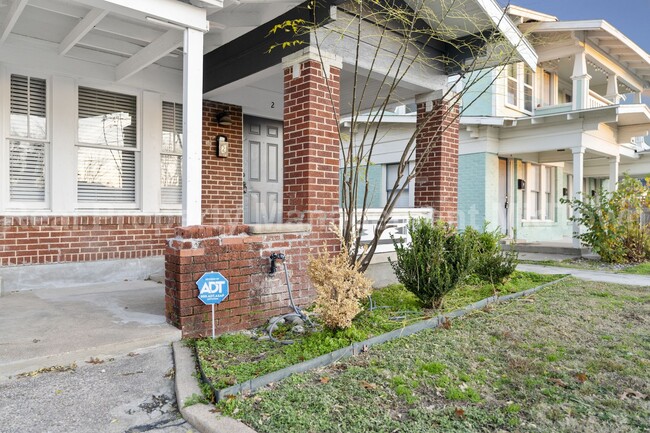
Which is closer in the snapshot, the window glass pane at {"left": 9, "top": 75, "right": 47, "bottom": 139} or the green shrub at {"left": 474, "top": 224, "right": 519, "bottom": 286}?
the window glass pane at {"left": 9, "top": 75, "right": 47, "bottom": 139}

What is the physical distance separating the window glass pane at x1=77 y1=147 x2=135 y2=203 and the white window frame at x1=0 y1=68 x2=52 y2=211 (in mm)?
345

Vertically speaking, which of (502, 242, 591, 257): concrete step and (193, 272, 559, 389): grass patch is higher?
(502, 242, 591, 257): concrete step

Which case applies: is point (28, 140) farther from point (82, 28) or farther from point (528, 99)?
point (528, 99)

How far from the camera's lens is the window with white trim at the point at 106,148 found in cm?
564

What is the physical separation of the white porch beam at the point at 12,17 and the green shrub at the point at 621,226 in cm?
935

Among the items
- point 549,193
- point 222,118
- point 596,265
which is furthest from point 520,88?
point 222,118

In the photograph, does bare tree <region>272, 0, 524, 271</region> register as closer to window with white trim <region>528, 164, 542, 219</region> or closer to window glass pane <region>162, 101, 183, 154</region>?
window glass pane <region>162, 101, 183, 154</region>

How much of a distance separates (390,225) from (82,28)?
4.13m

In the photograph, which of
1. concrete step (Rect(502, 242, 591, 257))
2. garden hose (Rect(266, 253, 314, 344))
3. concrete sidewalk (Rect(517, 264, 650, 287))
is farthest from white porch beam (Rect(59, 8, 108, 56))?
concrete step (Rect(502, 242, 591, 257))

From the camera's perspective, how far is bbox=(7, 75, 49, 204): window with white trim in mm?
5133

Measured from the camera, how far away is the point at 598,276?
7.39 metres

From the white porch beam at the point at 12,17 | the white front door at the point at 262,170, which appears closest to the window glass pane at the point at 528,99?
the white front door at the point at 262,170

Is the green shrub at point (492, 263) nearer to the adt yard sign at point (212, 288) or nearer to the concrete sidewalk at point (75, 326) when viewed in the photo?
the adt yard sign at point (212, 288)

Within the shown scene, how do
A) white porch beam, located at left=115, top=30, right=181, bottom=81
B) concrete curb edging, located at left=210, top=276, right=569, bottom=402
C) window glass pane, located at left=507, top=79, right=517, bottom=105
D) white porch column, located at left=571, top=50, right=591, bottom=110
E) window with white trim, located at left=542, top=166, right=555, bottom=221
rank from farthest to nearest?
window with white trim, located at left=542, top=166, right=555, bottom=221, window glass pane, located at left=507, top=79, right=517, bottom=105, white porch column, located at left=571, top=50, right=591, bottom=110, white porch beam, located at left=115, top=30, right=181, bottom=81, concrete curb edging, located at left=210, top=276, right=569, bottom=402
